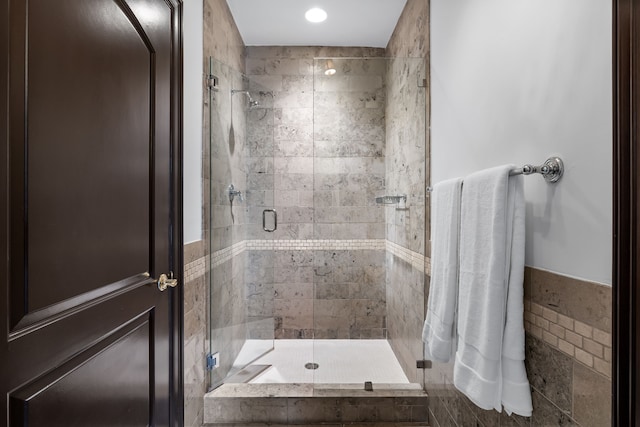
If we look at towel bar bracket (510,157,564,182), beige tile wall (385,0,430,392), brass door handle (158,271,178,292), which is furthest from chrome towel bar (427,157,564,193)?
brass door handle (158,271,178,292)

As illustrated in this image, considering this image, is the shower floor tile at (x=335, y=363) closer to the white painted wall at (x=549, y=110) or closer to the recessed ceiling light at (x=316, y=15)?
the white painted wall at (x=549, y=110)

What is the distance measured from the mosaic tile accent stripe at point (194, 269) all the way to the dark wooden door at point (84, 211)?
0.22 meters

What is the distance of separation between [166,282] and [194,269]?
336 millimetres

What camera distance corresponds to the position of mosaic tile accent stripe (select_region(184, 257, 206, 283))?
1.60 m

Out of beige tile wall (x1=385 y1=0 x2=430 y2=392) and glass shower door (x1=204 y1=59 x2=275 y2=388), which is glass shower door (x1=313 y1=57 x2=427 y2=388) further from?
glass shower door (x1=204 y1=59 x2=275 y2=388)

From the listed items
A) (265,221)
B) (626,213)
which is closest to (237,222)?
(265,221)

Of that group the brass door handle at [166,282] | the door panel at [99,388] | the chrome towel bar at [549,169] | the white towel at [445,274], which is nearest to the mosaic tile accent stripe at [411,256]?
the white towel at [445,274]

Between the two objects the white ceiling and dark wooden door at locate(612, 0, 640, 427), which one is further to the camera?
the white ceiling

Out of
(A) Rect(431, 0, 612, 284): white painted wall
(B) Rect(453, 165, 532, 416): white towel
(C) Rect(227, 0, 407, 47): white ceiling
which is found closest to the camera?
(A) Rect(431, 0, 612, 284): white painted wall

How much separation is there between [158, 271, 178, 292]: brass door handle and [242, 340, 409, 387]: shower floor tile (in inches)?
38.3

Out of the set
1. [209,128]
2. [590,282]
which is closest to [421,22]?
[209,128]

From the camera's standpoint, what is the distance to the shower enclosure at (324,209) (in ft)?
6.79

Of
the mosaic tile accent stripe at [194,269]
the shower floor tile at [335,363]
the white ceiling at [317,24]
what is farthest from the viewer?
the white ceiling at [317,24]

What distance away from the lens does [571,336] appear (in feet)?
2.89
